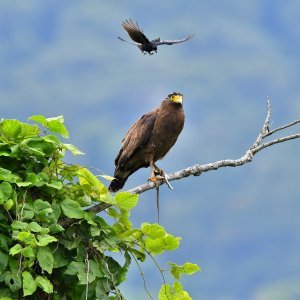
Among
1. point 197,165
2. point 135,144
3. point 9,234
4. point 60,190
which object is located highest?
point 135,144

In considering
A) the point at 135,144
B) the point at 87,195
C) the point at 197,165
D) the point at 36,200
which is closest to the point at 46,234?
the point at 36,200

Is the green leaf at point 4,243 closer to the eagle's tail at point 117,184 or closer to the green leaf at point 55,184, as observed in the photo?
the green leaf at point 55,184

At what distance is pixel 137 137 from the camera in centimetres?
757

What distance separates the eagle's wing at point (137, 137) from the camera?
7.56 m

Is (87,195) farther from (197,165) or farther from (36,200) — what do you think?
(197,165)

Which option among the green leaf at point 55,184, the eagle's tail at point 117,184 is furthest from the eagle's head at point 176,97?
the green leaf at point 55,184

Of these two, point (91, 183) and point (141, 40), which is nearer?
point (91, 183)

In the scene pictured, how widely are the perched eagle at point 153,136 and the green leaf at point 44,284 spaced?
3.37 meters

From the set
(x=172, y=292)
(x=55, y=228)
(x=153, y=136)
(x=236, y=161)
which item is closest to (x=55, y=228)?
(x=55, y=228)

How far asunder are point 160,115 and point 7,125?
3371 millimetres

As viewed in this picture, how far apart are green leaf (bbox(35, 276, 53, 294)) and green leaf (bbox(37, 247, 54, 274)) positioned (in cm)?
6

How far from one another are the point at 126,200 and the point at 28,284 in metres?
0.85

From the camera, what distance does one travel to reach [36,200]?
4258 mm

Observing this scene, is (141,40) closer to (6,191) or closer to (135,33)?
(135,33)
